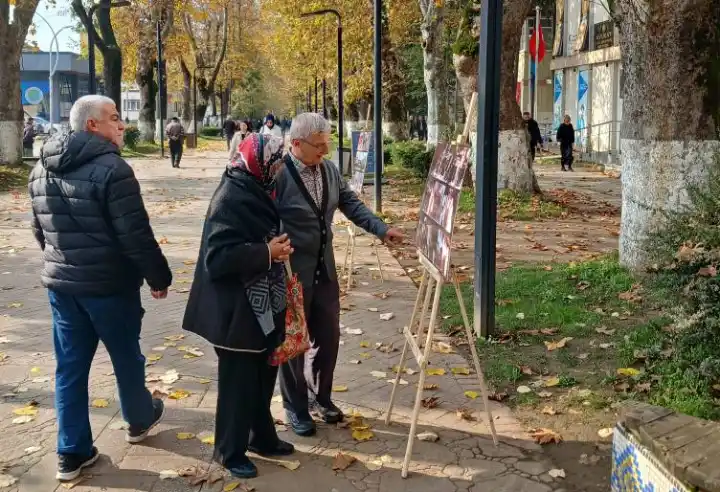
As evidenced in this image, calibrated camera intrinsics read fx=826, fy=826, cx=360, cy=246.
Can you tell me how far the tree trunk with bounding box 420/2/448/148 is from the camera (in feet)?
61.4

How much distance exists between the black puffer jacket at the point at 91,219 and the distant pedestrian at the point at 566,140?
70.5ft

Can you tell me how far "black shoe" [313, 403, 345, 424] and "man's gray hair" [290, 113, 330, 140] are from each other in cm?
161

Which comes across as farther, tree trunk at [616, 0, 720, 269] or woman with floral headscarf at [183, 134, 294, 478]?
tree trunk at [616, 0, 720, 269]

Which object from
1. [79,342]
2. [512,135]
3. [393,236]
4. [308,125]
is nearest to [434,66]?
[512,135]

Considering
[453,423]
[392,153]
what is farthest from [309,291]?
[392,153]

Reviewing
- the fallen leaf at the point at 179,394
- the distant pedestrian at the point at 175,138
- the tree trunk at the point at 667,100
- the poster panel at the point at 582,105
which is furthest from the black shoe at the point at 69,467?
the poster panel at the point at 582,105

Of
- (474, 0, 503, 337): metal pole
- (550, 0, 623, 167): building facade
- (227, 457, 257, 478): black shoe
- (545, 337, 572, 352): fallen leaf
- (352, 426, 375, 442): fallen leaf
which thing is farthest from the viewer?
(550, 0, 623, 167): building facade

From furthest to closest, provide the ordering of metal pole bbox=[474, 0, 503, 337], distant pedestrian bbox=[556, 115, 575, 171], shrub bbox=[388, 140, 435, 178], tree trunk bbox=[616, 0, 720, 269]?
distant pedestrian bbox=[556, 115, 575, 171], shrub bbox=[388, 140, 435, 178], tree trunk bbox=[616, 0, 720, 269], metal pole bbox=[474, 0, 503, 337]

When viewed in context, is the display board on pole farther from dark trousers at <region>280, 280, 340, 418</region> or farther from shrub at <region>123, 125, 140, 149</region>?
shrub at <region>123, 125, 140, 149</region>

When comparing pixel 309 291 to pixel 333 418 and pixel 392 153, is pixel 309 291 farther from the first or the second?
pixel 392 153

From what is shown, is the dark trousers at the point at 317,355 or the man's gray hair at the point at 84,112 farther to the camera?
the dark trousers at the point at 317,355

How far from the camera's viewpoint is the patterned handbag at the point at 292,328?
4.17 m

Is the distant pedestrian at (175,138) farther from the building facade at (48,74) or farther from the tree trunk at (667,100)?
the building facade at (48,74)

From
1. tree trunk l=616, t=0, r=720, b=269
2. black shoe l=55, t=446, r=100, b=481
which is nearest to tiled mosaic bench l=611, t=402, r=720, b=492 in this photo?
black shoe l=55, t=446, r=100, b=481
